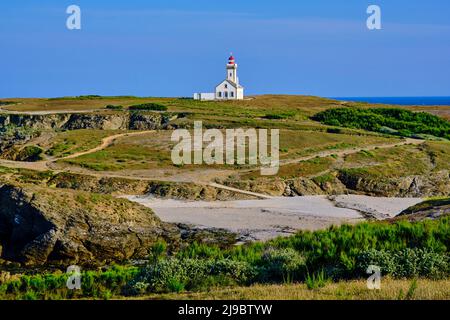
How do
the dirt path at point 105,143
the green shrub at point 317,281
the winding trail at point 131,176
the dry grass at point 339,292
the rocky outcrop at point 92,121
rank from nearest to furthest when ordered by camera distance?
the dry grass at point 339,292 → the green shrub at point 317,281 → the winding trail at point 131,176 → the dirt path at point 105,143 → the rocky outcrop at point 92,121

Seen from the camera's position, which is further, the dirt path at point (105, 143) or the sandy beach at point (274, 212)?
the dirt path at point (105, 143)

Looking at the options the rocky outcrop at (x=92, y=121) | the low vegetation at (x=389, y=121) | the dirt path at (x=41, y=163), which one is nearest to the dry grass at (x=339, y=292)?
the dirt path at (x=41, y=163)


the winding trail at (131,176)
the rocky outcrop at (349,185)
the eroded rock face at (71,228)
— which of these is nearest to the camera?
the eroded rock face at (71,228)

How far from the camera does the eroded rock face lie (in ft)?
93.1

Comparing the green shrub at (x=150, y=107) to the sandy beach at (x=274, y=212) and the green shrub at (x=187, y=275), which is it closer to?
the sandy beach at (x=274, y=212)

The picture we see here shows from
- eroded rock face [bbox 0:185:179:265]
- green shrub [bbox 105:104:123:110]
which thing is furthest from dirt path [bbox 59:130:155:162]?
eroded rock face [bbox 0:185:179:265]

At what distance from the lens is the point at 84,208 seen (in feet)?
101

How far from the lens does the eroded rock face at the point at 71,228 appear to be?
93.1ft

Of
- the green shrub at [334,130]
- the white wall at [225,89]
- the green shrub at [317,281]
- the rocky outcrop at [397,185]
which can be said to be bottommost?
the rocky outcrop at [397,185]

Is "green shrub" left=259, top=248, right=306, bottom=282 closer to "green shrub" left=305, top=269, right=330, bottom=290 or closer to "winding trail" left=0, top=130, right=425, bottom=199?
"green shrub" left=305, top=269, right=330, bottom=290

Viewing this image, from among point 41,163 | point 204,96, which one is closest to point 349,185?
point 41,163

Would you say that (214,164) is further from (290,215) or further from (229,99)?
(229,99)

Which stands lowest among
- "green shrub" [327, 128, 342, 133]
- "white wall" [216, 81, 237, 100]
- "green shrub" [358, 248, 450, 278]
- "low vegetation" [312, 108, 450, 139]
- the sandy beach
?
the sandy beach
